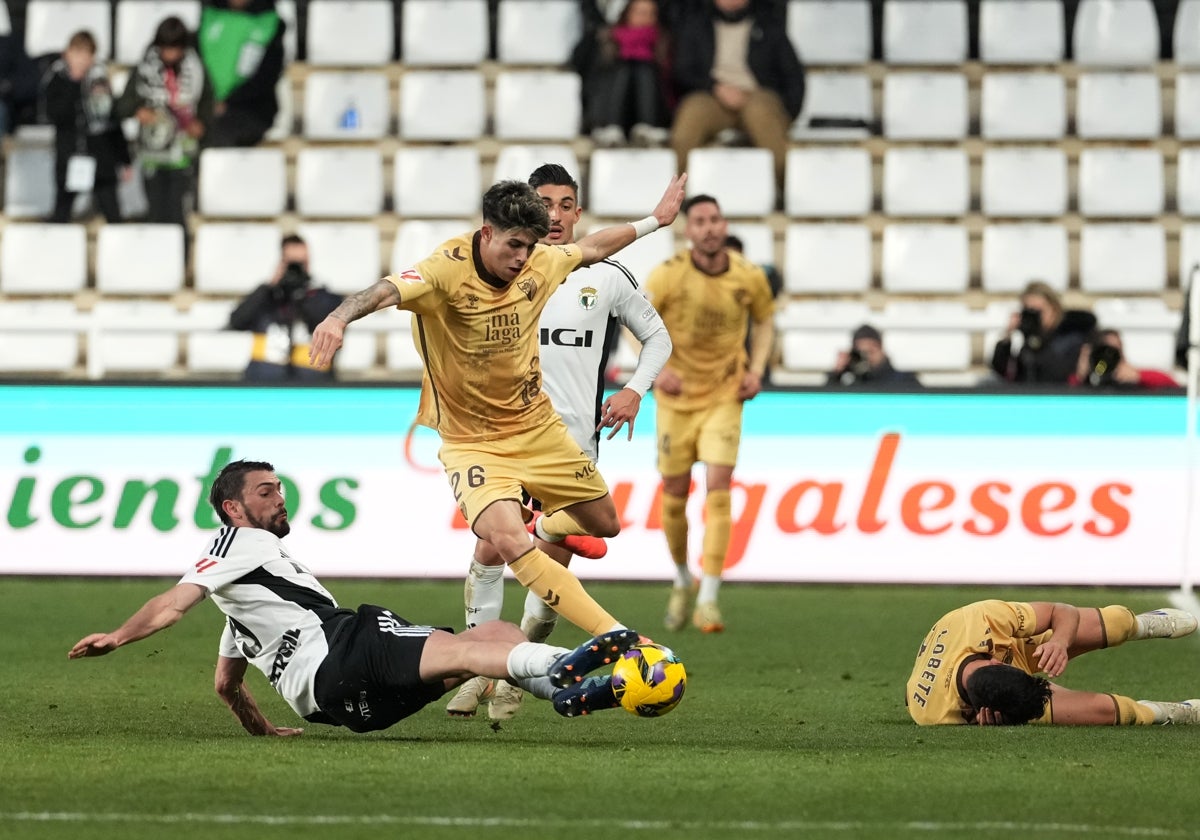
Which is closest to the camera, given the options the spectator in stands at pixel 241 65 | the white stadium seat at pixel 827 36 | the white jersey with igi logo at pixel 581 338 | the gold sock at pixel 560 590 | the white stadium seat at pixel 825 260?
the gold sock at pixel 560 590

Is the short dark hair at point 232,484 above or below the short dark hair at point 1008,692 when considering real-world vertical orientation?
above

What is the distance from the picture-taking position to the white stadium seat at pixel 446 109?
1706 centimetres

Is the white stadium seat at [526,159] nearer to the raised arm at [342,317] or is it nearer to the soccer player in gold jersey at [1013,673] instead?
the soccer player in gold jersey at [1013,673]

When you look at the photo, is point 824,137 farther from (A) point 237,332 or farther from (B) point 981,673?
(B) point 981,673

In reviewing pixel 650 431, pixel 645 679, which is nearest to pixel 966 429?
pixel 650 431


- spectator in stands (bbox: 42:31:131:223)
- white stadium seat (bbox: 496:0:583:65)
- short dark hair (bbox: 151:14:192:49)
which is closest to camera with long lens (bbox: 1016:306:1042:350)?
white stadium seat (bbox: 496:0:583:65)

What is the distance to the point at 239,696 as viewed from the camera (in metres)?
6.92

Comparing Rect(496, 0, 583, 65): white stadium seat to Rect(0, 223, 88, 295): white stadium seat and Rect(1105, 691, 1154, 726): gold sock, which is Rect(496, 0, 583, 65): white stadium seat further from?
Rect(1105, 691, 1154, 726): gold sock

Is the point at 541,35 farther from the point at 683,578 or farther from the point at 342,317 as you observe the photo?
the point at 342,317

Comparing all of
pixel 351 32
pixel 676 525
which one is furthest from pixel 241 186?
pixel 676 525

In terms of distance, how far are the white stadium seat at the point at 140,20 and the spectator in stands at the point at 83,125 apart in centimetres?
140

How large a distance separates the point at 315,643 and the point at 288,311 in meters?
7.78

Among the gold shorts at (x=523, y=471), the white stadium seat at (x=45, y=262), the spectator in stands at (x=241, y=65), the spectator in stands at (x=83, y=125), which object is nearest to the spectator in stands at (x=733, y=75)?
the spectator in stands at (x=241, y=65)

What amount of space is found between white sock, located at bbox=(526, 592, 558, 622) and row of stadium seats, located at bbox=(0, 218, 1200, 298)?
810cm
